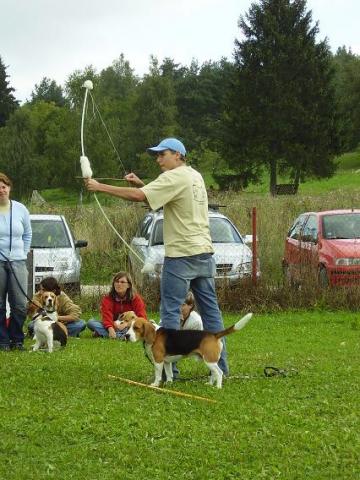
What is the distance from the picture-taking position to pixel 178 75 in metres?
79.3

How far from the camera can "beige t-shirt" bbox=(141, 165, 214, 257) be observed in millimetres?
6977

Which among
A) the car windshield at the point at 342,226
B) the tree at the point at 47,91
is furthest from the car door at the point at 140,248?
the tree at the point at 47,91

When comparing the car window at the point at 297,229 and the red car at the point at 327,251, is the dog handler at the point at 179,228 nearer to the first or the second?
the red car at the point at 327,251

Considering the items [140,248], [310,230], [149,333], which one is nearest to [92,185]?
[149,333]

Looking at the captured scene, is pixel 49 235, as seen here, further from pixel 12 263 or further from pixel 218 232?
pixel 12 263

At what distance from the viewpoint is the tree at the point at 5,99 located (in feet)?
254

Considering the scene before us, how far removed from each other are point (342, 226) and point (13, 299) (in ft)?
25.0

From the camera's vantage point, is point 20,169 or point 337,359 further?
point 20,169

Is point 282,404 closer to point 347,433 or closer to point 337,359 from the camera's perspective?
point 347,433

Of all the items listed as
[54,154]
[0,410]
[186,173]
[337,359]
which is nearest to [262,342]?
[337,359]

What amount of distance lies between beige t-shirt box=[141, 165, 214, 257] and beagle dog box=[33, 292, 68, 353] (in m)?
3.01

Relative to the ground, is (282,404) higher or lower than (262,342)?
higher

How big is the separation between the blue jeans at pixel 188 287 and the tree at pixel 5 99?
71.1 meters

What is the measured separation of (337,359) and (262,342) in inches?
88.4
